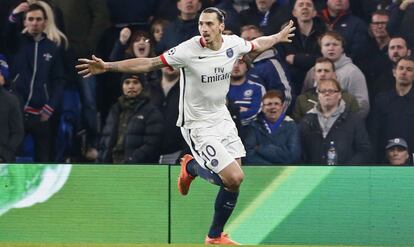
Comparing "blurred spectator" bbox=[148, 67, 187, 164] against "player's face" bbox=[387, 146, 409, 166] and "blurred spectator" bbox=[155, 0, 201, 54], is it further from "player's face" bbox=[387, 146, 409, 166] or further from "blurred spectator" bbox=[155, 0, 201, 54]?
"player's face" bbox=[387, 146, 409, 166]

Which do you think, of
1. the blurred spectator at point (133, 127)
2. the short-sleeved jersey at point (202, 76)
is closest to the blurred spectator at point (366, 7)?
the blurred spectator at point (133, 127)

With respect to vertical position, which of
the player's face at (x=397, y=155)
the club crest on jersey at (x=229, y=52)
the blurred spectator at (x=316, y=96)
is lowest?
the player's face at (x=397, y=155)

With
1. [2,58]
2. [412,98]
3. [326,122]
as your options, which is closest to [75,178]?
[2,58]

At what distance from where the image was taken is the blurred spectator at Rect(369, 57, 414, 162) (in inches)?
482

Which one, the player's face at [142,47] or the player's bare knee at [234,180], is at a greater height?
the player's face at [142,47]

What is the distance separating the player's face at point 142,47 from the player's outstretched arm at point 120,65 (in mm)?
2969

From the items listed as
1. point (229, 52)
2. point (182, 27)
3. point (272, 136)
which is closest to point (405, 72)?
point (272, 136)

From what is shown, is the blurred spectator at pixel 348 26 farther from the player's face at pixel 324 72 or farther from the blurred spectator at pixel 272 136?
the blurred spectator at pixel 272 136

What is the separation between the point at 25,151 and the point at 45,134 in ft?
1.02

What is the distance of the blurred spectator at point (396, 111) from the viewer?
1223cm

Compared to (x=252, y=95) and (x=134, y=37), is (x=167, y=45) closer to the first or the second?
(x=134, y=37)

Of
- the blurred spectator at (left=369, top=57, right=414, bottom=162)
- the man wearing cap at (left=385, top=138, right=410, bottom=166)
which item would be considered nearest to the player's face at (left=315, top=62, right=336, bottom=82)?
the blurred spectator at (left=369, top=57, right=414, bottom=162)

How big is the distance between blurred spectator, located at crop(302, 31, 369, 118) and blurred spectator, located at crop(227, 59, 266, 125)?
0.64m

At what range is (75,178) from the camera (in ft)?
39.2
